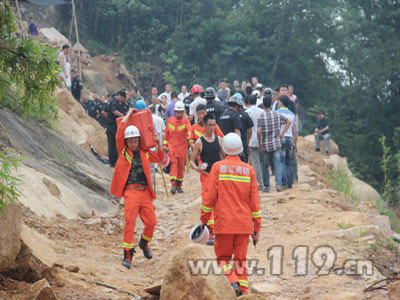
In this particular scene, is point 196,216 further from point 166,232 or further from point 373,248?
point 373,248

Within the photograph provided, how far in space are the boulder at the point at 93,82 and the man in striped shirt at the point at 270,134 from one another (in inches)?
809

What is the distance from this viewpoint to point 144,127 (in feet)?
29.0

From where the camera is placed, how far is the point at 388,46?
32.9 m

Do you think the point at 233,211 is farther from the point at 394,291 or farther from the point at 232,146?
the point at 394,291

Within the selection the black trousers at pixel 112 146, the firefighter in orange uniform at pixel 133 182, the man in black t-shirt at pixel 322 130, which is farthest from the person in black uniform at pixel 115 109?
the man in black t-shirt at pixel 322 130

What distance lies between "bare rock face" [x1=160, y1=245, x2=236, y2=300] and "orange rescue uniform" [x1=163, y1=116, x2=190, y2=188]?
751cm

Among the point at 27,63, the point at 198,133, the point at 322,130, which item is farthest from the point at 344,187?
the point at 27,63

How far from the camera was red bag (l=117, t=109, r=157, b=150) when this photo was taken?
845 centimetres

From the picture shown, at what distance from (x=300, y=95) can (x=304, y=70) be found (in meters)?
1.69

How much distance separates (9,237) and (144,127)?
3.30m

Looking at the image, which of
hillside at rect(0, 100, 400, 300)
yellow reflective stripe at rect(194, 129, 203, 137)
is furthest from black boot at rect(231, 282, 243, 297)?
yellow reflective stripe at rect(194, 129, 203, 137)

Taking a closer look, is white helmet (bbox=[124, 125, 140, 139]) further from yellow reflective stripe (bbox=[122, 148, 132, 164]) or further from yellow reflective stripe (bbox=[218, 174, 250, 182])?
yellow reflective stripe (bbox=[218, 174, 250, 182])

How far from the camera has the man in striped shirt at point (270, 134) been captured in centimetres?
1238

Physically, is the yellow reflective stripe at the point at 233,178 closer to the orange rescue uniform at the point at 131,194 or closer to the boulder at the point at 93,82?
the orange rescue uniform at the point at 131,194
